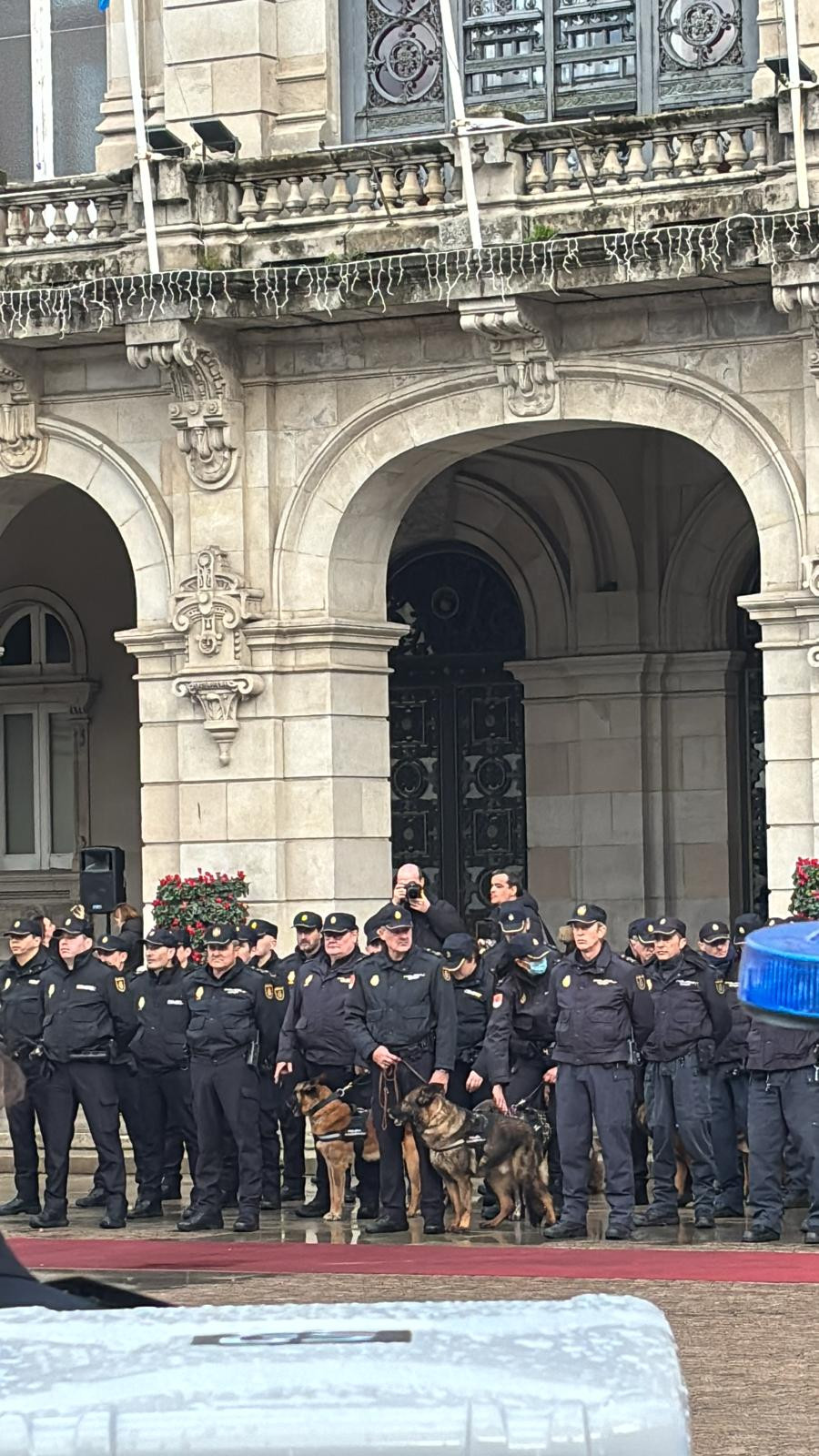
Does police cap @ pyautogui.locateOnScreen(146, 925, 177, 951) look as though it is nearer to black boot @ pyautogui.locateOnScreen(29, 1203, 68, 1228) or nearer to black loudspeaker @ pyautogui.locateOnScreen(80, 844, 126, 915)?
black boot @ pyautogui.locateOnScreen(29, 1203, 68, 1228)

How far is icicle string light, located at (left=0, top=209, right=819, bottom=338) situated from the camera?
1625cm

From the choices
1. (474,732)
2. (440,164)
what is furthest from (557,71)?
(474,732)

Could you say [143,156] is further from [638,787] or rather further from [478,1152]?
[478,1152]

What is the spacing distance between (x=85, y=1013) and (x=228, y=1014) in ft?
3.05

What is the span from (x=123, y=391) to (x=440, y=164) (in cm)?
286

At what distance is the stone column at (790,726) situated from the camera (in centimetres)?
1670

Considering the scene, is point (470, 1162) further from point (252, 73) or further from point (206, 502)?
point (252, 73)

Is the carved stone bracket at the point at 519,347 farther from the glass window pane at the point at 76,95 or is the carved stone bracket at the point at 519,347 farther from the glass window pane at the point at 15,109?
the glass window pane at the point at 15,109

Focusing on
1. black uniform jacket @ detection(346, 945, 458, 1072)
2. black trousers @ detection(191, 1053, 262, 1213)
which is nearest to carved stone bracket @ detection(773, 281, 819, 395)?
black uniform jacket @ detection(346, 945, 458, 1072)

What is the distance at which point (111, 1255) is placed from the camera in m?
13.4

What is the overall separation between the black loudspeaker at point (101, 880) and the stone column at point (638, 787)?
3.81 m

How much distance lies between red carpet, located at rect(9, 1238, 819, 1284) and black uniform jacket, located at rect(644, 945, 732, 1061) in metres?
1.37

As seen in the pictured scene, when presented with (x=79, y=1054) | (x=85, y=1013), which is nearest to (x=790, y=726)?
(x=85, y=1013)

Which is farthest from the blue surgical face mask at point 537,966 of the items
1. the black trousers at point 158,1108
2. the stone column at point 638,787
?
the stone column at point 638,787
